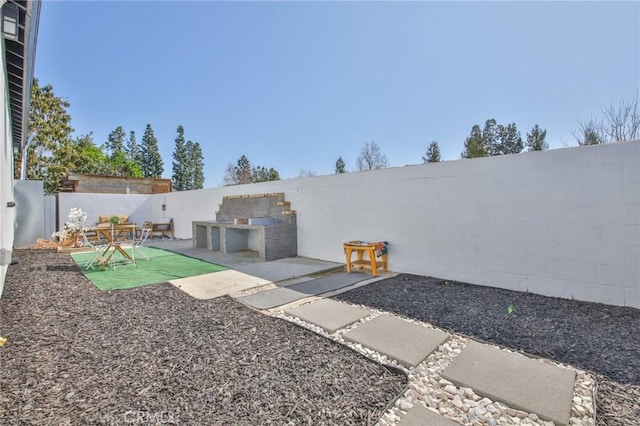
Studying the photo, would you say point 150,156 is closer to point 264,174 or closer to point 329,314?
point 264,174

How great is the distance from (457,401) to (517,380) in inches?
21.8

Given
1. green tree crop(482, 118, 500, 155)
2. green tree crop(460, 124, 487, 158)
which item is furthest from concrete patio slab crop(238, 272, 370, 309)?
green tree crop(482, 118, 500, 155)

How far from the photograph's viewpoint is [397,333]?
9.55ft

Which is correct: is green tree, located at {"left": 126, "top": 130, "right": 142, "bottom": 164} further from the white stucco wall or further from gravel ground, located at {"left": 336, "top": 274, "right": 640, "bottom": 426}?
gravel ground, located at {"left": 336, "top": 274, "right": 640, "bottom": 426}

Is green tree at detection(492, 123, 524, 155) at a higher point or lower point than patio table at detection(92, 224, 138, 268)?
higher

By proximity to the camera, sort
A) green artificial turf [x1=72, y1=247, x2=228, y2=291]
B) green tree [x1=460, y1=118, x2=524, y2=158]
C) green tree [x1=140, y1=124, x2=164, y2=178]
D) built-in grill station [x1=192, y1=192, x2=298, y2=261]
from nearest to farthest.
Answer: green artificial turf [x1=72, y1=247, x2=228, y2=291] < built-in grill station [x1=192, y1=192, x2=298, y2=261] < green tree [x1=460, y1=118, x2=524, y2=158] < green tree [x1=140, y1=124, x2=164, y2=178]

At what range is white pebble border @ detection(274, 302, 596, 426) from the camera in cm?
172

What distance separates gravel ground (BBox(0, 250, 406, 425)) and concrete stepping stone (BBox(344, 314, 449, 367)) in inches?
9.6

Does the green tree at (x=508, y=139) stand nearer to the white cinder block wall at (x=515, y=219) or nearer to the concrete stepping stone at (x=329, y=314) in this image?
the white cinder block wall at (x=515, y=219)

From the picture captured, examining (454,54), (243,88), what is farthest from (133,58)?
(454,54)

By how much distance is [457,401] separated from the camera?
6.24 feet

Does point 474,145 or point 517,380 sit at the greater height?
point 474,145

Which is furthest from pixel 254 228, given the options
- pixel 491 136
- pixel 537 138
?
pixel 491 136

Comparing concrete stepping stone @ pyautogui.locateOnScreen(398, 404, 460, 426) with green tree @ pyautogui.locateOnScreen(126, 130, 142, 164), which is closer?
concrete stepping stone @ pyautogui.locateOnScreen(398, 404, 460, 426)
